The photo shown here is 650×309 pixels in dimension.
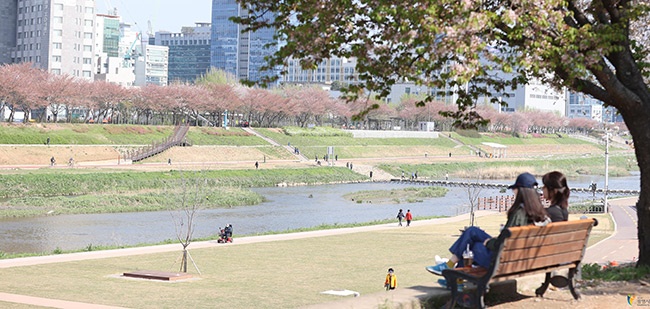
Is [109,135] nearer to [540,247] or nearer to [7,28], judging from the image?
[7,28]

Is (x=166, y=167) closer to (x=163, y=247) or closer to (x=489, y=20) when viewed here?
(x=163, y=247)

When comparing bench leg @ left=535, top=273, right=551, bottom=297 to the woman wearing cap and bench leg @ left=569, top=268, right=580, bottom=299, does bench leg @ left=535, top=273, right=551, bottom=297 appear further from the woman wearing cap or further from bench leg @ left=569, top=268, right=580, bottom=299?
the woman wearing cap

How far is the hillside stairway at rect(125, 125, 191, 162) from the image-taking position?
82875 mm

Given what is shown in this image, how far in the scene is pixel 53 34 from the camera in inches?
4855

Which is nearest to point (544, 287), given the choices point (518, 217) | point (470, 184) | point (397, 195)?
point (518, 217)

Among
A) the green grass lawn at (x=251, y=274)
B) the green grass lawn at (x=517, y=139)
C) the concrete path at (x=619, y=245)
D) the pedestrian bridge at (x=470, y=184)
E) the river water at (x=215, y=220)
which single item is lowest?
the river water at (x=215, y=220)

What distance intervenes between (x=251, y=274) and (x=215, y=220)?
24.7m

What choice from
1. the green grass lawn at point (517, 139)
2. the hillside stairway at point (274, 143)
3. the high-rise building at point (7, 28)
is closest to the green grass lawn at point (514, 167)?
the hillside stairway at point (274, 143)

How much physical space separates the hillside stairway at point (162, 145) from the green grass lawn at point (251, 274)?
50620 mm

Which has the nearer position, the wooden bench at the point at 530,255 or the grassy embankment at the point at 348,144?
the wooden bench at the point at 530,255

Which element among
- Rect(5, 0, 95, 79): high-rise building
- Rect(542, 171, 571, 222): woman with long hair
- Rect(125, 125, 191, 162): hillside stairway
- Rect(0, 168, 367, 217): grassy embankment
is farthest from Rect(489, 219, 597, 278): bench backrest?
Rect(5, 0, 95, 79): high-rise building

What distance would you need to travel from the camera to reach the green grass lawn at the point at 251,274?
684 inches

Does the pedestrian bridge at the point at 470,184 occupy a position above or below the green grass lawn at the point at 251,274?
above

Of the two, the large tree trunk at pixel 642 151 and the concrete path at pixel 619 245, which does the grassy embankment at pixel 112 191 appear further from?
the large tree trunk at pixel 642 151
